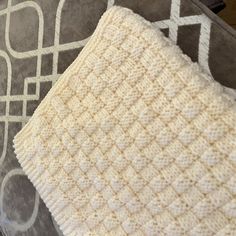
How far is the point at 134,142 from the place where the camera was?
82cm

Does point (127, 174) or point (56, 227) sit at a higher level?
point (127, 174)

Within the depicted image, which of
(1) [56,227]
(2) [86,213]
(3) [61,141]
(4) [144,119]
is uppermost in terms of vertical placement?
(4) [144,119]

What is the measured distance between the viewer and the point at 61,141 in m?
0.95

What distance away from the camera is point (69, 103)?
94 centimetres

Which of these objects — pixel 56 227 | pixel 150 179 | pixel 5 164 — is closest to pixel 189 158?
pixel 150 179

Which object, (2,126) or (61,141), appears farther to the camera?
(2,126)

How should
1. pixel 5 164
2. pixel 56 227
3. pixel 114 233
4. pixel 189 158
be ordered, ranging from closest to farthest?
pixel 189 158 < pixel 114 233 < pixel 56 227 < pixel 5 164

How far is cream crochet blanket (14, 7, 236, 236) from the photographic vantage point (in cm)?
73

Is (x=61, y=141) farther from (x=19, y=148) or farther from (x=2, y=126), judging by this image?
(x=2, y=126)

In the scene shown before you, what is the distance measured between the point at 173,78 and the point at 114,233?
314 millimetres

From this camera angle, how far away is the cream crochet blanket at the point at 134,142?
2.39 ft

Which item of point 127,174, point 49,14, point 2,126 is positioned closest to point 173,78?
point 127,174

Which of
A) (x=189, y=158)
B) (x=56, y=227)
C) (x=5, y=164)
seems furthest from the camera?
(x=5, y=164)

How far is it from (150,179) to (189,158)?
0.09 m
